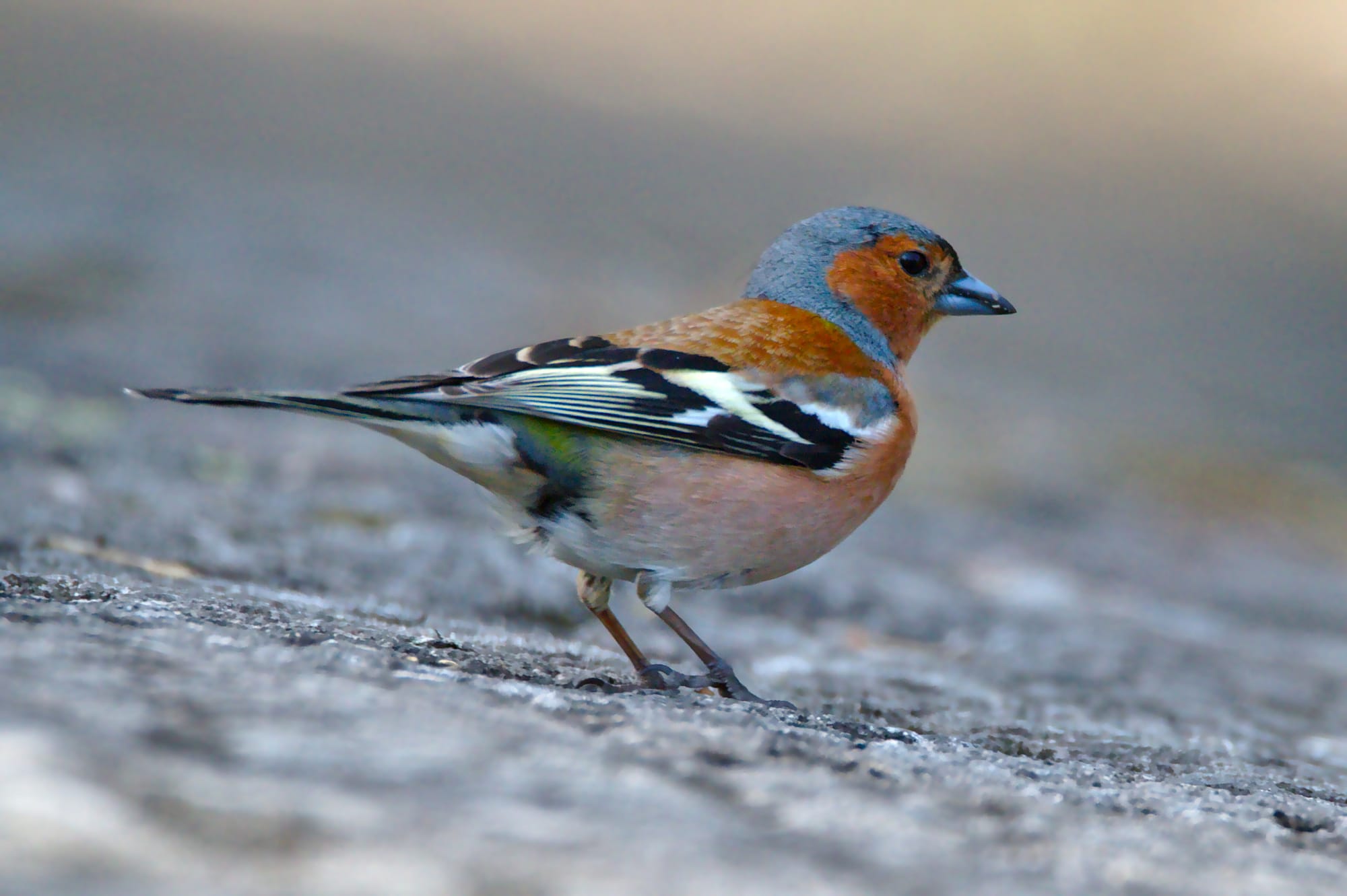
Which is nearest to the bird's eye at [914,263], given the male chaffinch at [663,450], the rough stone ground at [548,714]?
the male chaffinch at [663,450]

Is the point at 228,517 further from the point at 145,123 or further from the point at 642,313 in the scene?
the point at 145,123

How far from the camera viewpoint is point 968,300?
185 inches

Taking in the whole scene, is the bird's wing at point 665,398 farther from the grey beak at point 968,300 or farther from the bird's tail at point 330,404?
the grey beak at point 968,300

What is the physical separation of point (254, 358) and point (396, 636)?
425cm

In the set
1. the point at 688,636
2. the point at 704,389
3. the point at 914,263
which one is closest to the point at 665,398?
the point at 704,389

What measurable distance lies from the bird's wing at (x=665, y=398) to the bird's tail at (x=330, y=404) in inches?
1.3

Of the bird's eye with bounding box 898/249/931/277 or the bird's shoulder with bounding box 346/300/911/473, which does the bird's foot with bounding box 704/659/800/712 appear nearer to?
the bird's shoulder with bounding box 346/300/911/473

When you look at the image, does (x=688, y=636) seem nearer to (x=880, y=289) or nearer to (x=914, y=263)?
(x=880, y=289)

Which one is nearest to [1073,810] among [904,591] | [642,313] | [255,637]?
[255,637]

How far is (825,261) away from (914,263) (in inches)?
12.5

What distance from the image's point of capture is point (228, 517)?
475 cm

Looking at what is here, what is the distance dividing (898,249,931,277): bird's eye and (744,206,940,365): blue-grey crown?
62mm

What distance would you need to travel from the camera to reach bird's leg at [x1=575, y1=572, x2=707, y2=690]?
11.7 ft

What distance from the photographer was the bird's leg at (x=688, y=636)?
360cm
